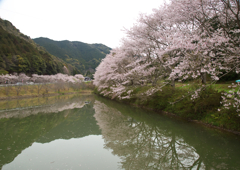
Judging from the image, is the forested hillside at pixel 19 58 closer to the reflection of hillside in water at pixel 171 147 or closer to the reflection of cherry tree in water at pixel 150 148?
the reflection of cherry tree in water at pixel 150 148

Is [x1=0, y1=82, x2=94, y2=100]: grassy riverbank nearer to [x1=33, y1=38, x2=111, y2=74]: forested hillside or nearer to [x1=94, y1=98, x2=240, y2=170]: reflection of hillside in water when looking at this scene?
[x1=94, y1=98, x2=240, y2=170]: reflection of hillside in water

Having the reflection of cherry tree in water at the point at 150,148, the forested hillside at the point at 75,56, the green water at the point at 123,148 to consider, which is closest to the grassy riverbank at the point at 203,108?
the green water at the point at 123,148

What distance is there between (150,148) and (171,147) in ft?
2.98

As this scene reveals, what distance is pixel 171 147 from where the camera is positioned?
253 inches

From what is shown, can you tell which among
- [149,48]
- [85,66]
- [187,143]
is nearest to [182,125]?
[187,143]

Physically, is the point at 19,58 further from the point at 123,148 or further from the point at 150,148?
the point at 150,148

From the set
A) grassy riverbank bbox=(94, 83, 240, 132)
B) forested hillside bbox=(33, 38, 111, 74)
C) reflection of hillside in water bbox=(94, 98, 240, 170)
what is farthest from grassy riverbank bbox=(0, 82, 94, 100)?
forested hillside bbox=(33, 38, 111, 74)

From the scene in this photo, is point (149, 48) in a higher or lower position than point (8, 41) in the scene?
lower

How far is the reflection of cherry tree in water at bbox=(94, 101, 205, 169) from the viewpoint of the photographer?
5051 mm

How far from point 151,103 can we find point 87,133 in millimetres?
7460

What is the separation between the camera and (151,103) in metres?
14.3

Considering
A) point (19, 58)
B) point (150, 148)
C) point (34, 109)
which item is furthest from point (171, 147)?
point (19, 58)

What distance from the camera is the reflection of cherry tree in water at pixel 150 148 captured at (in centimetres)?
505

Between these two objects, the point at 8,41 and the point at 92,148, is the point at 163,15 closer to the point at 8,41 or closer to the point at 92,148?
the point at 92,148
